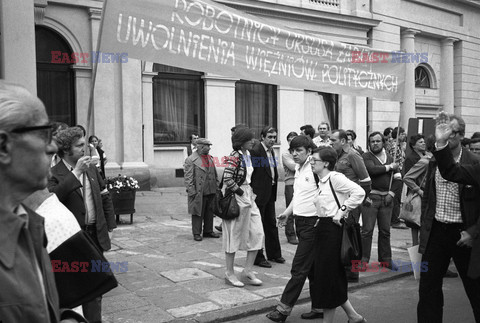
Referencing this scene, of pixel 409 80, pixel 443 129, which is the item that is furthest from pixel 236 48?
pixel 409 80

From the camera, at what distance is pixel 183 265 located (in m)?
7.21

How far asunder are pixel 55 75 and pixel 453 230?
1246 cm

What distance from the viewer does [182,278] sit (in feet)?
21.5

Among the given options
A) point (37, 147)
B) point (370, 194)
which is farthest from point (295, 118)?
point (37, 147)

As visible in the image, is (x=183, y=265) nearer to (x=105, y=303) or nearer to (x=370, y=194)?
(x=105, y=303)

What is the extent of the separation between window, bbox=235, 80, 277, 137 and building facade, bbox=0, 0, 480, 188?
4 centimetres

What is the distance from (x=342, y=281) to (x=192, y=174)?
497 centimetres

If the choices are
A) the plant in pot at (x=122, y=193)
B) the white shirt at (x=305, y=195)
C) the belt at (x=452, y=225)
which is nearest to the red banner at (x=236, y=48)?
the white shirt at (x=305, y=195)

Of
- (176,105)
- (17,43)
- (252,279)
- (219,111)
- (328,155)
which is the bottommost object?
(252,279)

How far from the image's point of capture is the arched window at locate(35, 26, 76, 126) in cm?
1362

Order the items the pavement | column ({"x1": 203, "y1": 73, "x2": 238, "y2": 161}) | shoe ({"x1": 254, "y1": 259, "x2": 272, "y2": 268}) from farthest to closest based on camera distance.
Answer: column ({"x1": 203, "y1": 73, "x2": 238, "y2": 161}) → shoe ({"x1": 254, "y1": 259, "x2": 272, "y2": 268}) → the pavement

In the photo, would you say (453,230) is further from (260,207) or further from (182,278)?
(182,278)

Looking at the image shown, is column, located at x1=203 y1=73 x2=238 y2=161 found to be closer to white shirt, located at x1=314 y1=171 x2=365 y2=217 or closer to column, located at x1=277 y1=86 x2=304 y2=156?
column, located at x1=277 y1=86 x2=304 y2=156

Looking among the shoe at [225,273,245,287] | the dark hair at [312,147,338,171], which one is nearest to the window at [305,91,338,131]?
the shoe at [225,273,245,287]
